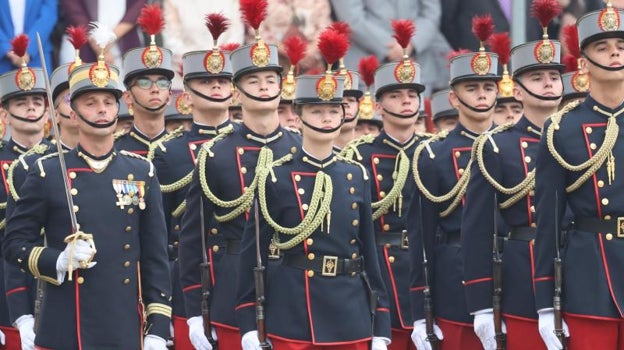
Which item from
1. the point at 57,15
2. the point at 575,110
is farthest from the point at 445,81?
the point at 575,110

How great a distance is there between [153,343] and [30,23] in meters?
7.89

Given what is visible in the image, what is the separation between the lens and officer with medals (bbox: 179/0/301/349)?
432 inches

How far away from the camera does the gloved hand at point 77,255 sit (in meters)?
9.25

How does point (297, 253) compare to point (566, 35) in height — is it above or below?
below

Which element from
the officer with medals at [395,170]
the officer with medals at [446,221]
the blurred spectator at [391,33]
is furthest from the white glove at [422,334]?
the blurred spectator at [391,33]

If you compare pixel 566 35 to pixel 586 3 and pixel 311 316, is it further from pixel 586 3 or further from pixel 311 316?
pixel 586 3

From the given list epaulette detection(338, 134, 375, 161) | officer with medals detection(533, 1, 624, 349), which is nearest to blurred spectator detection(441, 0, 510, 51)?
epaulette detection(338, 134, 375, 161)

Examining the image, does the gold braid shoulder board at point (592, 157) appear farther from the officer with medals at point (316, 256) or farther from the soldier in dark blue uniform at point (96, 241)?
the soldier in dark blue uniform at point (96, 241)

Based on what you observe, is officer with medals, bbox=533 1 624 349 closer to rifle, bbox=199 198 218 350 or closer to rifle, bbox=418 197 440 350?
rifle, bbox=418 197 440 350

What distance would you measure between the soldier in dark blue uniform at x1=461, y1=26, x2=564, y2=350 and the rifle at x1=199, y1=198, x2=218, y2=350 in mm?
1539

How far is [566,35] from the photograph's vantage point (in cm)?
Result: 1184

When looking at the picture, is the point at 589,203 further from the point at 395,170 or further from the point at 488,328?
the point at 395,170

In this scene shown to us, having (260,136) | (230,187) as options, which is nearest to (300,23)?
(260,136)

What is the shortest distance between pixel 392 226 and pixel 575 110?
2785mm
